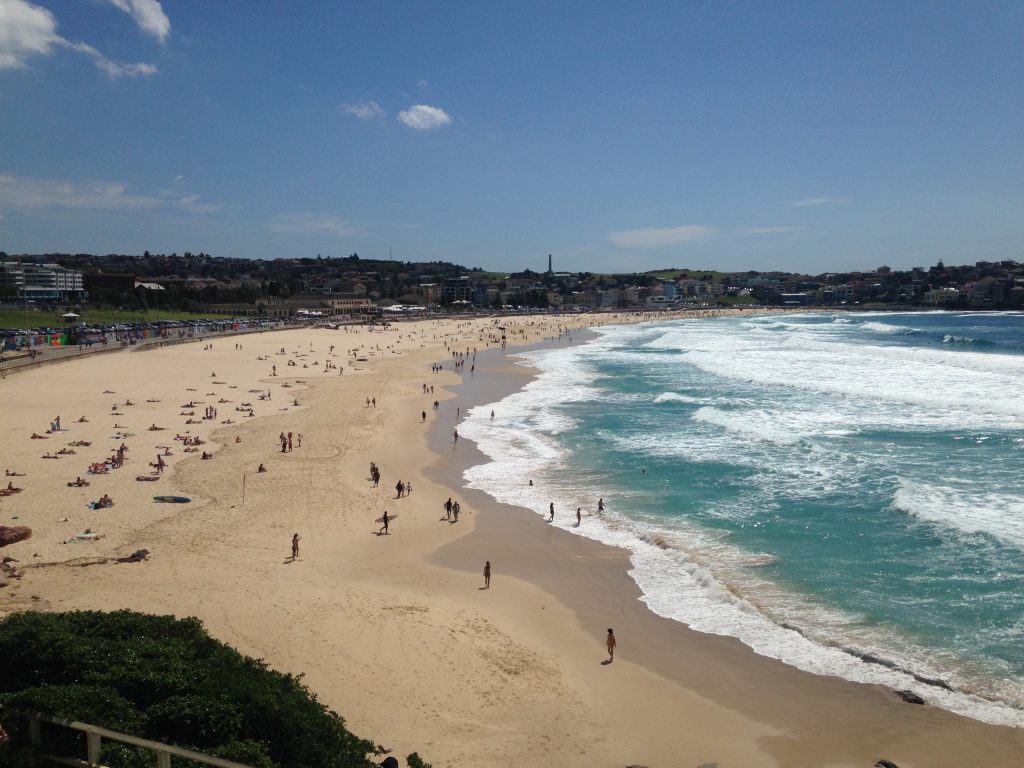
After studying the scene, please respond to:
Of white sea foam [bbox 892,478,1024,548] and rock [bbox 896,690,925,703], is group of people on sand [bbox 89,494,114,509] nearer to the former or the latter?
rock [bbox 896,690,925,703]

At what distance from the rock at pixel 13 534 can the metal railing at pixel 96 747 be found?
421 inches

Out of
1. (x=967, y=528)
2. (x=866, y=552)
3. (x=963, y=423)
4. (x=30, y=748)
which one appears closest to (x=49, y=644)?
(x=30, y=748)

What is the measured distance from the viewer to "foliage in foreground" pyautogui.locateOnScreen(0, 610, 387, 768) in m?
5.15

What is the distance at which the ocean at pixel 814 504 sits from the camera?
1085 cm

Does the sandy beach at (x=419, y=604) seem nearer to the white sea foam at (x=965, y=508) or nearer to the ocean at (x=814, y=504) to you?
the ocean at (x=814, y=504)

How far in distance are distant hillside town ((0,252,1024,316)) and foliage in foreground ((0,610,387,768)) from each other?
90.8 m

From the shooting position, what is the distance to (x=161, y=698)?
574 cm

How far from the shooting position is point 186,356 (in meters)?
48.1

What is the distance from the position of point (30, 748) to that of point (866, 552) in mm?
13697

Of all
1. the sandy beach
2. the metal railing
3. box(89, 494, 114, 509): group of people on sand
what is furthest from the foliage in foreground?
box(89, 494, 114, 509): group of people on sand

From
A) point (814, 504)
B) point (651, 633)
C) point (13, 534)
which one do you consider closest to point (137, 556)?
point (13, 534)

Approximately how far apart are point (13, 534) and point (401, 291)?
136856 mm

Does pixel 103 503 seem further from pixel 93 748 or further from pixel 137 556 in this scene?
pixel 93 748

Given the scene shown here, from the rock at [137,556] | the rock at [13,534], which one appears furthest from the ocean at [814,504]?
the rock at [13,534]
